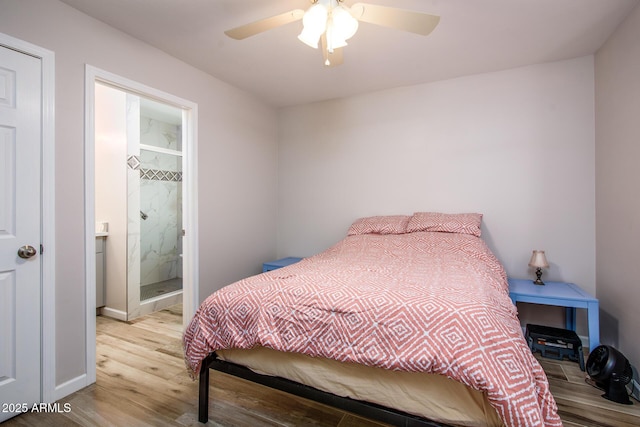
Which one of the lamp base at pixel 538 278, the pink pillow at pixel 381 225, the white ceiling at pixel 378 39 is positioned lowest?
the lamp base at pixel 538 278

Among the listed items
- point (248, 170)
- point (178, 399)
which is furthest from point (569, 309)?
point (248, 170)

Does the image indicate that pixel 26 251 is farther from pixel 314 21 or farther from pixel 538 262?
pixel 538 262

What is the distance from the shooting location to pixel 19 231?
1738 mm

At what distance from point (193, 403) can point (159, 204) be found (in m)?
3.05

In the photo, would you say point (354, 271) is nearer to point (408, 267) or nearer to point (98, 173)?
point (408, 267)

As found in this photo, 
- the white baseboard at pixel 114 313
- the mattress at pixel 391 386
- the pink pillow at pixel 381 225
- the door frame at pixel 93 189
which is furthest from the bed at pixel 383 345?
the white baseboard at pixel 114 313

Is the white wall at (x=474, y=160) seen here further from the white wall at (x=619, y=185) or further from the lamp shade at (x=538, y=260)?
the lamp shade at (x=538, y=260)

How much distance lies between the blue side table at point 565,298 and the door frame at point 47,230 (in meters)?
3.19

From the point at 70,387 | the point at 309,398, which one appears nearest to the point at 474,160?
the point at 309,398

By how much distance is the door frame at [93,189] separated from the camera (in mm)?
2027

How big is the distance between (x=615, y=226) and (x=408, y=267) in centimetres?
160

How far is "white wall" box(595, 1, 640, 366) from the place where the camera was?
1974mm

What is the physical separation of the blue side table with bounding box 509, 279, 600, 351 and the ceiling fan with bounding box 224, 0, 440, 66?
2043 millimetres

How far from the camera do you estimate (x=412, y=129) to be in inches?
127
